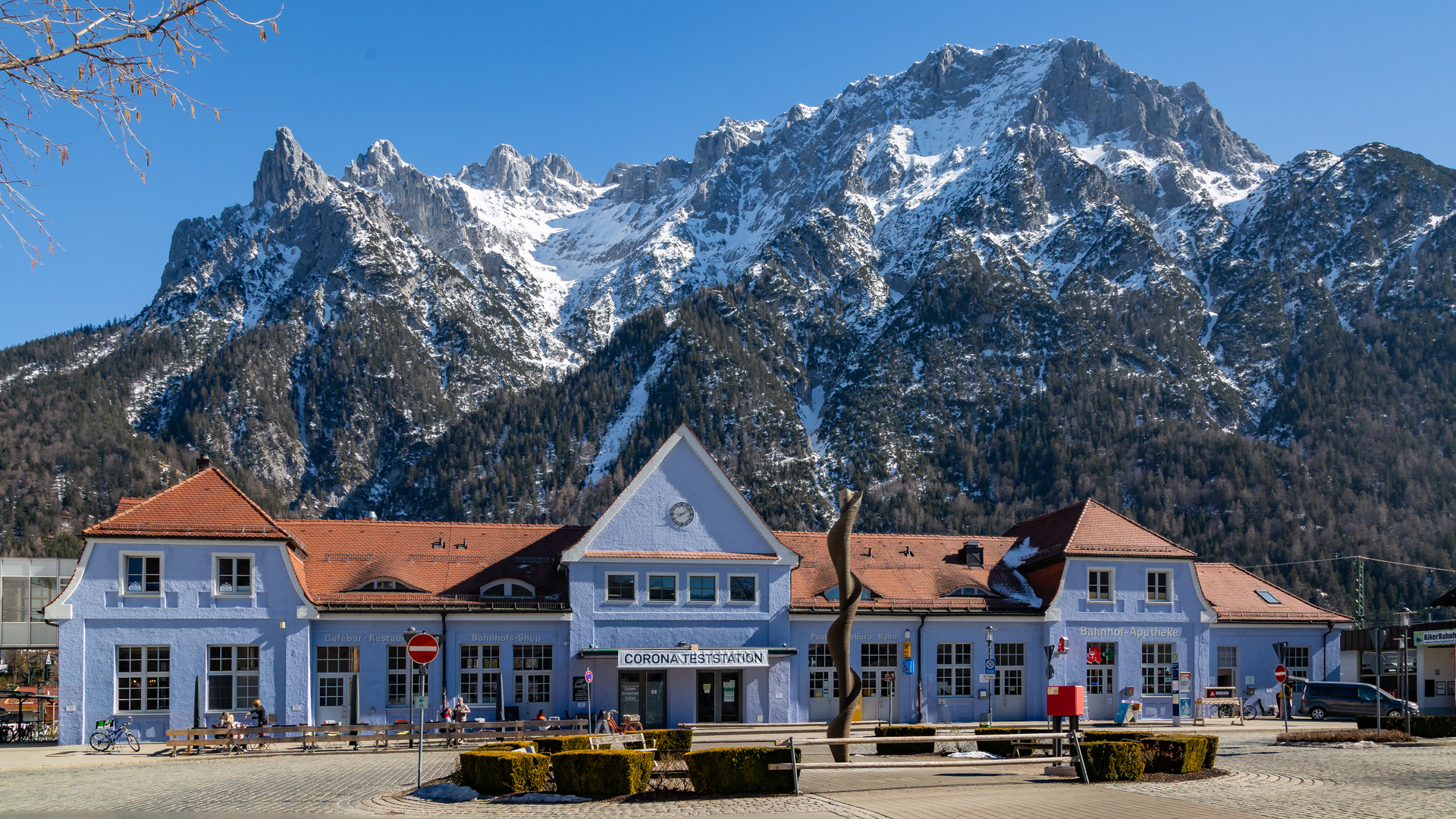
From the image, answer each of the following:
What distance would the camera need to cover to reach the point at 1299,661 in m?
57.4

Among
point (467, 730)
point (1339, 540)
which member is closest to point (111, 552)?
point (467, 730)

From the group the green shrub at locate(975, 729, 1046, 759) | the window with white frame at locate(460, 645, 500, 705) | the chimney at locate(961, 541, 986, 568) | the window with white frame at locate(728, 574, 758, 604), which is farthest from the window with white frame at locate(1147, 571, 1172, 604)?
the window with white frame at locate(460, 645, 500, 705)

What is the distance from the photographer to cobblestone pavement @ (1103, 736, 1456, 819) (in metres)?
20.8

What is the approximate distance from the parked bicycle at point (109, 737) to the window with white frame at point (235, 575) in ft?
19.2

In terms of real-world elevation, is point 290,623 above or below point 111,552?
below

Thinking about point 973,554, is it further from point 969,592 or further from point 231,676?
point 231,676

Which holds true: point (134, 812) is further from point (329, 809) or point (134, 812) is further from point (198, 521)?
point (198, 521)

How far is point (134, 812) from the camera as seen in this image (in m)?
21.6

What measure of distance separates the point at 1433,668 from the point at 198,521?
181 feet

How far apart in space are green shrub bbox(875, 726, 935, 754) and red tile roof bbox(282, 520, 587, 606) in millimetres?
18862

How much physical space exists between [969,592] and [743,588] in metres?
10.6

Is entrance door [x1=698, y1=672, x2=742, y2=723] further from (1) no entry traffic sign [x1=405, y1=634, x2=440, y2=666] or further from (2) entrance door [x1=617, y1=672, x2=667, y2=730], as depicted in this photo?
(1) no entry traffic sign [x1=405, y1=634, x2=440, y2=666]

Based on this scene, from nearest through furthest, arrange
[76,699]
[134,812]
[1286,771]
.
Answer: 1. [134,812]
2. [1286,771]
3. [76,699]

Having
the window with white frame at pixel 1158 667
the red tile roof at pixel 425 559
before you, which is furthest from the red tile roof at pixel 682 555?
the window with white frame at pixel 1158 667
